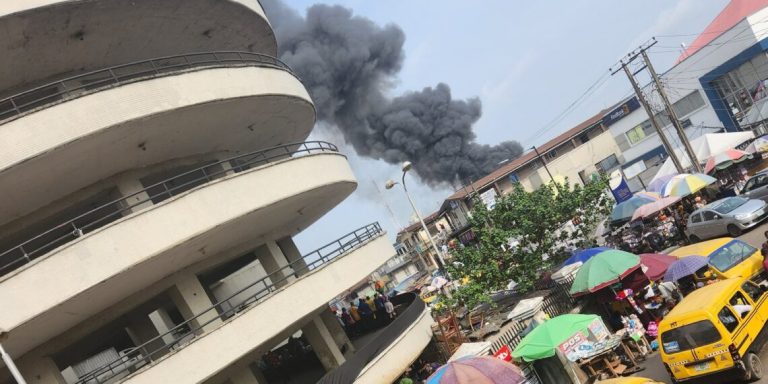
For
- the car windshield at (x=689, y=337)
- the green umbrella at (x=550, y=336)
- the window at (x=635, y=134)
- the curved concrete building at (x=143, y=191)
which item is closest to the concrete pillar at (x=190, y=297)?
the curved concrete building at (x=143, y=191)

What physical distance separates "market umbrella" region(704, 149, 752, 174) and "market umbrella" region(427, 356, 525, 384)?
22.2m

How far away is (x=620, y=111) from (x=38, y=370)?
1958 inches

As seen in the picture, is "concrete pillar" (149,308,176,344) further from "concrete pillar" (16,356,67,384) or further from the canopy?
the canopy

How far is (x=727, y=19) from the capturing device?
131ft

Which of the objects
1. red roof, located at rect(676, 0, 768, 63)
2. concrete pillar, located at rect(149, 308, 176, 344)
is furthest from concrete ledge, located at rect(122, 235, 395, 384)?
red roof, located at rect(676, 0, 768, 63)

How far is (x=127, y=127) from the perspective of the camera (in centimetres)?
1039

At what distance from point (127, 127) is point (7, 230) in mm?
3544

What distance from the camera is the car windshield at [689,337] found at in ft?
31.3

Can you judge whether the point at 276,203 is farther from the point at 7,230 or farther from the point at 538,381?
the point at 538,381

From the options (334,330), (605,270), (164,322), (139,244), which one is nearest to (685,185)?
(605,270)

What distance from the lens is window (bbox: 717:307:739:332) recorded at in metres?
9.63

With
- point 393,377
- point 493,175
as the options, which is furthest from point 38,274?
point 493,175

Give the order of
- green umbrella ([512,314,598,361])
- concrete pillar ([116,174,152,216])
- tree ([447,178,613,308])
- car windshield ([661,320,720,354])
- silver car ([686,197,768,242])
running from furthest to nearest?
tree ([447,178,613,308])
silver car ([686,197,768,242])
concrete pillar ([116,174,152,216])
green umbrella ([512,314,598,361])
car windshield ([661,320,720,354])

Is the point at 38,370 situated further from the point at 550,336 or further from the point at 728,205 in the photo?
the point at 728,205
